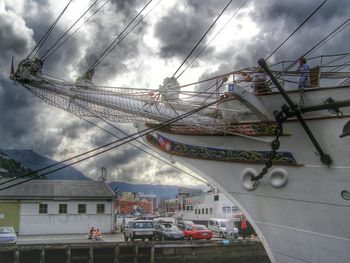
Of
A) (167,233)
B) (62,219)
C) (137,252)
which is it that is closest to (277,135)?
(137,252)

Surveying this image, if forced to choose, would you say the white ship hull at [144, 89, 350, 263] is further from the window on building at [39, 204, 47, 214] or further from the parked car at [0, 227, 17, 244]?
the window on building at [39, 204, 47, 214]

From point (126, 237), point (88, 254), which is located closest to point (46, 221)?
point (126, 237)

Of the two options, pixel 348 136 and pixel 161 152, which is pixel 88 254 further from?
pixel 348 136

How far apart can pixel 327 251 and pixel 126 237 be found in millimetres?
18075

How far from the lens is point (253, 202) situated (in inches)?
307

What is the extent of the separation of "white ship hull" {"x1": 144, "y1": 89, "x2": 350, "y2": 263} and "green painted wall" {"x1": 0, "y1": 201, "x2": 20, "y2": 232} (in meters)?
23.6

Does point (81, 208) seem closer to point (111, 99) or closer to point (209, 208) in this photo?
point (209, 208)

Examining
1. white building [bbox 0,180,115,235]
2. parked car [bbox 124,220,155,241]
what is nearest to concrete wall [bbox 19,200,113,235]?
white building [bbox 0,180,115,235]

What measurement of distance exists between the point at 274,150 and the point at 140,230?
17021 millimetres

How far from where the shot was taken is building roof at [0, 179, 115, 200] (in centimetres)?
2931

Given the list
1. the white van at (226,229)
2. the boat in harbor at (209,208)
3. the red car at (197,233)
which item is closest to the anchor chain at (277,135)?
the red car at (197,233)

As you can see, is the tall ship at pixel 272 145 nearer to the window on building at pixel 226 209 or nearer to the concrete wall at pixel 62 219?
the concrete wall at pixel 62 219

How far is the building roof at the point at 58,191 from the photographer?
29306 millimetres

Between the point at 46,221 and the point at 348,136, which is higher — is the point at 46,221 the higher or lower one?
the lower one
